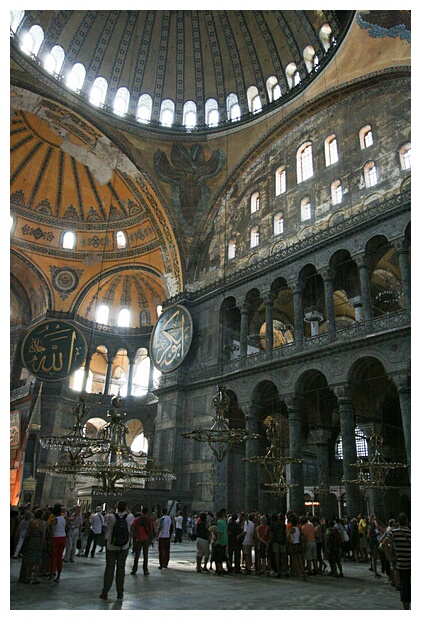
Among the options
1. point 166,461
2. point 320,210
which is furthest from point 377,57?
point 166,461

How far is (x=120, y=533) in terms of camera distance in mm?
5113

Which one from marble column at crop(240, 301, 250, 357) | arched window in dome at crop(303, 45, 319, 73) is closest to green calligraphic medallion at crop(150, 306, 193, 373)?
marble column at crop(240, 301, 250, 357)

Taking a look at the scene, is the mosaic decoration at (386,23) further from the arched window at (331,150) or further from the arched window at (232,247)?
the arched window at (232,247)

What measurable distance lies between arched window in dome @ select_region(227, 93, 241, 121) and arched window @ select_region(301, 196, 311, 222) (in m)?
5.16

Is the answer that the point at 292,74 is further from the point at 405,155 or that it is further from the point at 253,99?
the point at 405,155

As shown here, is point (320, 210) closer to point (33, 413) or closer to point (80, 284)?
point (80, 284)

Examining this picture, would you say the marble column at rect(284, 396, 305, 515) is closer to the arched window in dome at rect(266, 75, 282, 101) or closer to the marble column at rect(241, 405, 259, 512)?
the marble column at rect(241, 405, 259, 512)

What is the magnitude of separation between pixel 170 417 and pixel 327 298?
7.13 m

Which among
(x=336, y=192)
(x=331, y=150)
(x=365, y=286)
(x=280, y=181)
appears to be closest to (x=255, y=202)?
(x=280, y=181)

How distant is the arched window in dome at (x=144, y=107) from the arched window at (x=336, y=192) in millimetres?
8268

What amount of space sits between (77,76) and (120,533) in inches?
672

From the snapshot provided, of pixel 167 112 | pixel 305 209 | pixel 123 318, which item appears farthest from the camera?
pixel 123 318

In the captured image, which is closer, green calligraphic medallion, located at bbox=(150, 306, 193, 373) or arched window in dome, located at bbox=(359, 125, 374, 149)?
arched window in dome, located at bbox=(359, 125, 374, 149)

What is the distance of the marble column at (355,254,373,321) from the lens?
40.0 ft
